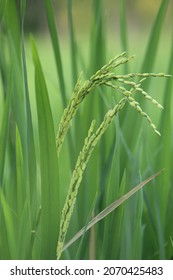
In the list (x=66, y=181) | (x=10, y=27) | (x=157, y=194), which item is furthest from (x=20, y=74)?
(x=157, y=194)

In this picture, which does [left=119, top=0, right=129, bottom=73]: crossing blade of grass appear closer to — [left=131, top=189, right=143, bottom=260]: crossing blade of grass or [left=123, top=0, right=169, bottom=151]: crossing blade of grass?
[left=123, top=0, right=169, bottom=151]: crossing blade of grass

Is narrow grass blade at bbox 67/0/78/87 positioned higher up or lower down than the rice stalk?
Answer: higher up

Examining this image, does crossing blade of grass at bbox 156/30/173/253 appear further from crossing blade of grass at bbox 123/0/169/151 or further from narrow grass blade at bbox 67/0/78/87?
narrow grass blade at bbox 67/0/78/87

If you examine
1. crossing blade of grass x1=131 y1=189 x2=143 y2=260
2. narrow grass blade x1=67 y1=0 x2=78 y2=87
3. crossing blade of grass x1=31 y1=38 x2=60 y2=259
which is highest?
narrow grass blade x1=67 y1=0 x2=78 y2=87

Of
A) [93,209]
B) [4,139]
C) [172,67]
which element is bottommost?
[93,209]

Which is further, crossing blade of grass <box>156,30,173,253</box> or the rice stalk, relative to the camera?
crossing blade of grass <box>156,30,173,253</box>

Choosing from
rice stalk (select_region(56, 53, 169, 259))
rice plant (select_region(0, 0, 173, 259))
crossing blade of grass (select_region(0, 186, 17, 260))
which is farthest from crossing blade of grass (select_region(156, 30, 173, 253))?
crossing blade of grass (select_region(0, 186, 17, 260))

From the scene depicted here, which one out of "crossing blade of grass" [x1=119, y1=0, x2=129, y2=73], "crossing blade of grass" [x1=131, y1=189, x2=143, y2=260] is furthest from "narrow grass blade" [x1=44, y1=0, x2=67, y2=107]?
"crossing blade of grass" [x1=131, y1=189, x2=143, y2=260]
